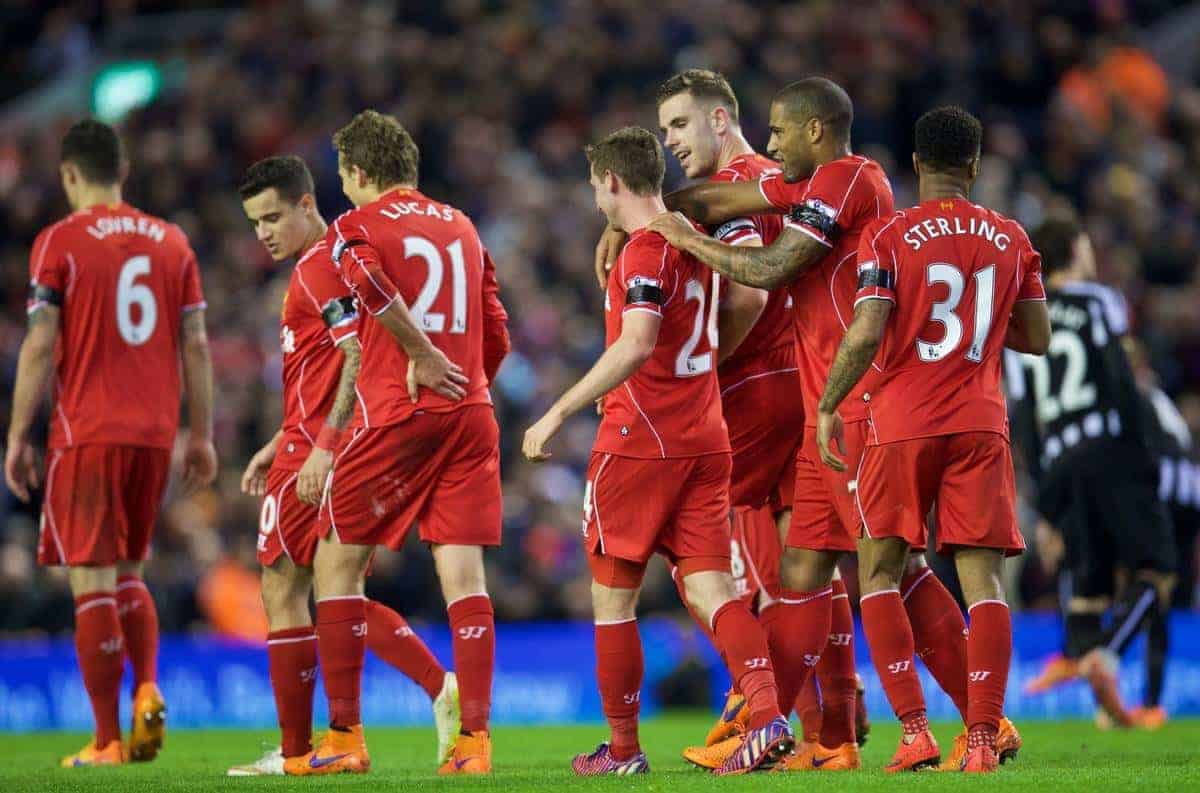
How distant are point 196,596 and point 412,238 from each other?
758 centimetres

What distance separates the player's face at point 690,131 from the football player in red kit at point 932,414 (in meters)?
1.27

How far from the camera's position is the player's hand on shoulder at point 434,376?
291 inches

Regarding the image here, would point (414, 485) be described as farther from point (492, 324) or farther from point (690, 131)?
point (690, 131)

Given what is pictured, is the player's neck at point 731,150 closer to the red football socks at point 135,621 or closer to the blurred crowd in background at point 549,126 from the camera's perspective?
the red football socks at point 135,621

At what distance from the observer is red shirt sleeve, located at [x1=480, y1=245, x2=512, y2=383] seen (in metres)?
7.96

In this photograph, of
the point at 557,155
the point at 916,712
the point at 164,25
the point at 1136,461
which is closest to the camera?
the point at 916,712

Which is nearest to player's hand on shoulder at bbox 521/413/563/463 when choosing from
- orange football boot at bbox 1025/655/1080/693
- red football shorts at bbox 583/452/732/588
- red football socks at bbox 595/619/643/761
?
red football shorts at bbox 583/452/732/588

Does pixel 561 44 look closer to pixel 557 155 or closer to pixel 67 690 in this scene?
pixel 557 155

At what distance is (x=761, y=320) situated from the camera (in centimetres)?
779

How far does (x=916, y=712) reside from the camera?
668 cm

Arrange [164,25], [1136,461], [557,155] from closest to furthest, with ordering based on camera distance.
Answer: [1136,461] < [557,155] < [164,25]

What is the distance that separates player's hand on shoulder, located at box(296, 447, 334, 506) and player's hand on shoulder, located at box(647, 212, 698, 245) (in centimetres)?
164

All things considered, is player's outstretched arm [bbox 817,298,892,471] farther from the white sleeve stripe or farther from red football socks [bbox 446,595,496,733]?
red football socks [bbox 446,595,496,733]

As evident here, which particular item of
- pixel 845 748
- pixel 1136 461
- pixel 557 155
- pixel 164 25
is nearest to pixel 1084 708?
pixel 1136 461
